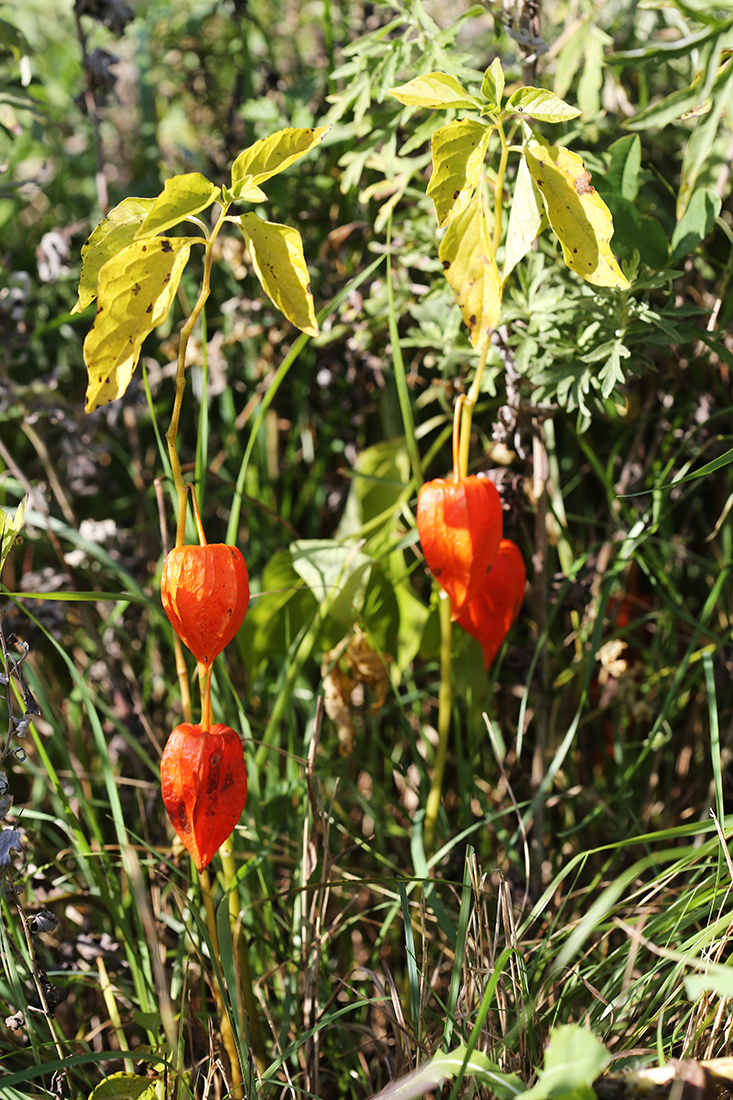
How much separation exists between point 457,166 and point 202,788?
566 mm

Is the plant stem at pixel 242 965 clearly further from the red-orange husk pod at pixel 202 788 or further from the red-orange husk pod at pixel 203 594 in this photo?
the red-orange husk pod at pixel 203 594

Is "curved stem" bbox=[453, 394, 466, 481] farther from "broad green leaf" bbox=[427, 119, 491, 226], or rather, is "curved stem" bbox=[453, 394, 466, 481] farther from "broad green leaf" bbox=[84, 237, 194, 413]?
"broad green leaf" bbox=[84, 237, 194, 413]

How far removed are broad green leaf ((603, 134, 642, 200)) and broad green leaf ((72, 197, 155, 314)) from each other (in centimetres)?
53

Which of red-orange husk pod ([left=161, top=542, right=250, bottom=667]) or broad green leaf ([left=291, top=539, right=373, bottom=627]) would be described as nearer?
red-orange husk pod ([left=161, top=542, right=250, bottom=667])

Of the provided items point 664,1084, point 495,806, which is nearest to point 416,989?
point 664,1084

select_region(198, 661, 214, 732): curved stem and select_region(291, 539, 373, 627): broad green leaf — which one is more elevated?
select_region(198, 661, 214, 732): curved stem

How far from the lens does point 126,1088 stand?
0.74 m

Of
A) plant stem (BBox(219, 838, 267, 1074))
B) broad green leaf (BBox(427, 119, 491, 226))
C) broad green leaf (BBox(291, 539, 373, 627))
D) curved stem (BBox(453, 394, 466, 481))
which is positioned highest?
broad green leaf (BBox(427, 119, 491, 226))

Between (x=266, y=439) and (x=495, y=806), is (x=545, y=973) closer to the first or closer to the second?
(x=495, y=806)

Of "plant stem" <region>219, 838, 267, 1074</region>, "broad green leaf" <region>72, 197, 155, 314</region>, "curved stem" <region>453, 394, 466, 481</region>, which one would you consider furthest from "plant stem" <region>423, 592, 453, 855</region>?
"broad green leaf" <region>72, 197, 155, 314</region>

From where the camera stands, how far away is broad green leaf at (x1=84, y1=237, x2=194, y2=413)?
640 mm

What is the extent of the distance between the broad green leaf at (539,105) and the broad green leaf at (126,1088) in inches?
35.6

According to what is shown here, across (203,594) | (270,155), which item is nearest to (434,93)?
(270,155)

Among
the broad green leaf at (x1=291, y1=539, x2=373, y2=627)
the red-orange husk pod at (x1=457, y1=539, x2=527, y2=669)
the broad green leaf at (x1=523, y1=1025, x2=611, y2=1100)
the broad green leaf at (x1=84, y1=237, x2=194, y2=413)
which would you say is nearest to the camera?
the broad green leaf at (x1=523, y1=1025, x2=611, y2=1100)
